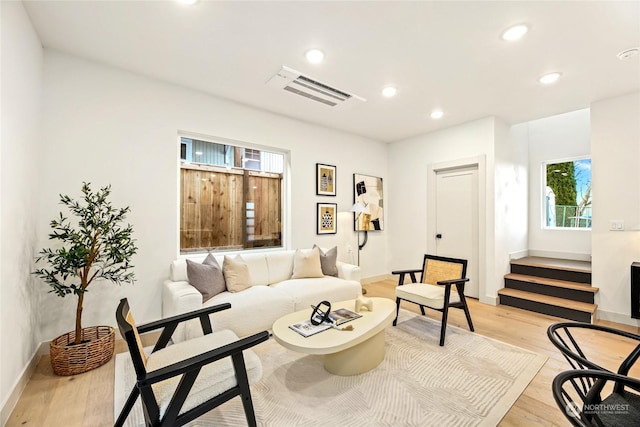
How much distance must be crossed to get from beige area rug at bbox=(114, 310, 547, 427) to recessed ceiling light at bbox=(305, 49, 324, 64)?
2.78 m

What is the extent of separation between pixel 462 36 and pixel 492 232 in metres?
2.83

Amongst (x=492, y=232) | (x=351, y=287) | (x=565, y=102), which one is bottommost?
(x=351, y=287)

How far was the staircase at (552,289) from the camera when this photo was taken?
3.47 meters

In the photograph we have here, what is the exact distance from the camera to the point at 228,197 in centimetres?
381

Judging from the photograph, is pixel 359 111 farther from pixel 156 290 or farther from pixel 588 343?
pixel 588 343

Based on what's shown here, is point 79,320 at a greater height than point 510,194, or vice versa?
point 510,194

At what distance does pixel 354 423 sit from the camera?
1.72 m

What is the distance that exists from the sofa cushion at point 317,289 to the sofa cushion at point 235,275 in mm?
362

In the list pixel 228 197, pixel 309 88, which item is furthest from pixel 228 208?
pixel 309 88

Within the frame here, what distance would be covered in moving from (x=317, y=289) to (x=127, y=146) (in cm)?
261

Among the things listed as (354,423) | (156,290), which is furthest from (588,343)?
(156,290)

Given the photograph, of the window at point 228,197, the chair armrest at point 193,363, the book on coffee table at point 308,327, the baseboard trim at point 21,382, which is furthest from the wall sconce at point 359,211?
the baseboard trim at point 21,382

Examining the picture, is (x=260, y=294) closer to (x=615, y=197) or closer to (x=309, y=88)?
(x=309, y=88)

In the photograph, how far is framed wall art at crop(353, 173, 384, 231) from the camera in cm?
506
